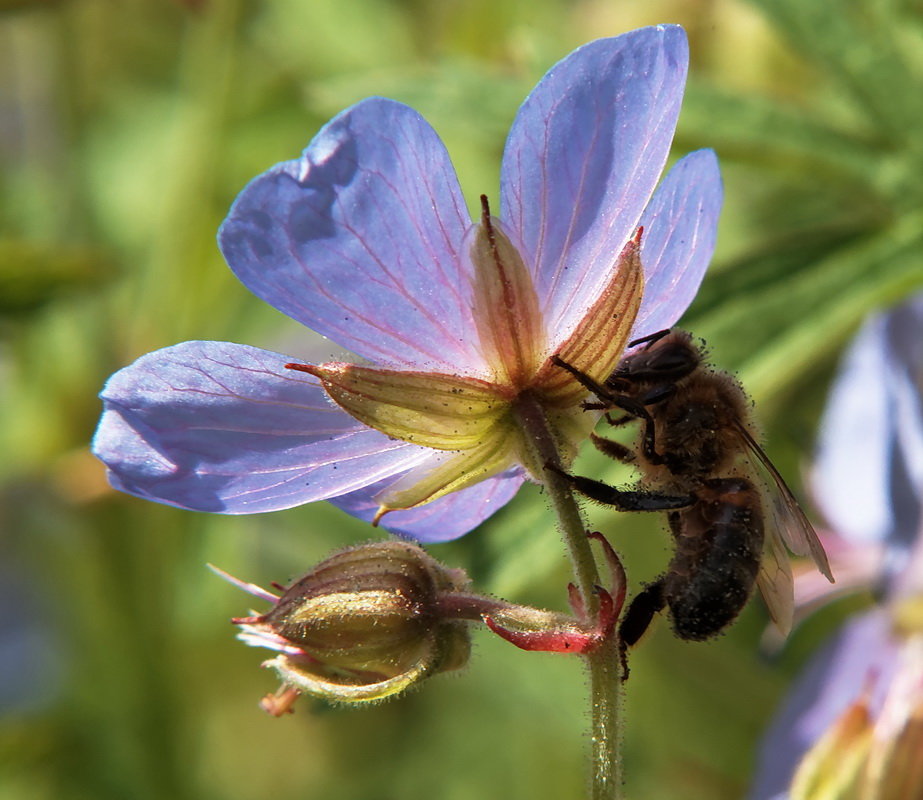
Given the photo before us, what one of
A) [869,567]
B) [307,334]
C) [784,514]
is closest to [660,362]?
[784,514]

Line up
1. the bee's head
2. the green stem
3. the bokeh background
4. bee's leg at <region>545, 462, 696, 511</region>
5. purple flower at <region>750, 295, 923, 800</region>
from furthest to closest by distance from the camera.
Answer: the bokeh background
purple flower at <region>750, 295, 923, 800</region>
the bee's head
bee's leg at <region>545, 462, 696, 511</region>
the green stem

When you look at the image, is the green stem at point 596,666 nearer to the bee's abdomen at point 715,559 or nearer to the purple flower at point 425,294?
the purple flower at point 425,294

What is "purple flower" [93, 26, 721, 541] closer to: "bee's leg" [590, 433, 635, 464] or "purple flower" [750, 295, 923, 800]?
"bee's leg" [590, 433, 635, 464]

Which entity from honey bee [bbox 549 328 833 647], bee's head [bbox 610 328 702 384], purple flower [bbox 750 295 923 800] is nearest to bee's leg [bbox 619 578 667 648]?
honey bee [bbox 549 328 833 647]

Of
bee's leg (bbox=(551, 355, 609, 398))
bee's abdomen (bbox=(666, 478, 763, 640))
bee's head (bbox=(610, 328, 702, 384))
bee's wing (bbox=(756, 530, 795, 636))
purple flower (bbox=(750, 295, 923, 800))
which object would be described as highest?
bee's leg (bbox=(551, 355, 609, 398))

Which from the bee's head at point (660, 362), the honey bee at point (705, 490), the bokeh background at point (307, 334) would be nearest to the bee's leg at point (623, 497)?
the honey bee at point (705, 490)

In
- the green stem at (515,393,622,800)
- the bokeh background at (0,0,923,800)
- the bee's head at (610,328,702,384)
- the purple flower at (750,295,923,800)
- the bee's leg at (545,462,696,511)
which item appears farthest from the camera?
the bokeh background at (0,0,923,800)

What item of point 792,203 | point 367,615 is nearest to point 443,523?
point 367,615
